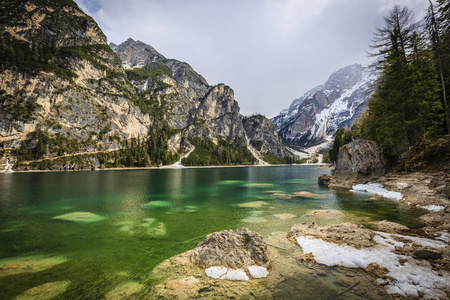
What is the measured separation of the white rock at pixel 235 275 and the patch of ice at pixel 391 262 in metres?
4.83

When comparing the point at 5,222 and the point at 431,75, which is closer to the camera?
the point at 5,222

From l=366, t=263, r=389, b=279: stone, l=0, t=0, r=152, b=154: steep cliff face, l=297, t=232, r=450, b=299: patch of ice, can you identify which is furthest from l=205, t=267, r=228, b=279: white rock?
l=0, t=0, r=152, b=154: steep cliff face

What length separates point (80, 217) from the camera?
75.5 feet

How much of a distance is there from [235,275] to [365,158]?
44.4m

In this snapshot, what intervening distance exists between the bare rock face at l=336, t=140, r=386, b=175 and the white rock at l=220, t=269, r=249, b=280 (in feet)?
142

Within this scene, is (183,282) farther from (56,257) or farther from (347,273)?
(56,257)

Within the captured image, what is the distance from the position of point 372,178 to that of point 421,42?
26661mm

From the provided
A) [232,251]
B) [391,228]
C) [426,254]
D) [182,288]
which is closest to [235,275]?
[232,251]

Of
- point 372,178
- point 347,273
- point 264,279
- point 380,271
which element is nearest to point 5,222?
point 264,279

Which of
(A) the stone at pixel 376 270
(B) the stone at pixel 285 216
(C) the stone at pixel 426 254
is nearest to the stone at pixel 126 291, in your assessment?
(A) the stone at pixel 376 270

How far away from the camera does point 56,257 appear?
41.9ft

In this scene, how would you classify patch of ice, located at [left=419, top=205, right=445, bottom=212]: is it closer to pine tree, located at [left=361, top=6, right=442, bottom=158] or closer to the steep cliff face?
pine tree, located at [left=361, top=6, right=442, bottom=158]

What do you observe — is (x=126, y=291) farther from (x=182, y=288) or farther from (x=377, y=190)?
(x=377, y=190)

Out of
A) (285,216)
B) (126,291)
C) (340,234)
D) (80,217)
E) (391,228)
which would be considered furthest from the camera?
(80,217)
